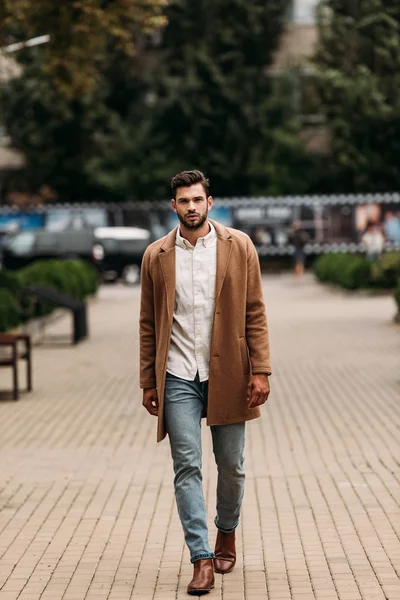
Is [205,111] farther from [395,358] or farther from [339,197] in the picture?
[395,358]

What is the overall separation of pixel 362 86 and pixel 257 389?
1817 inches

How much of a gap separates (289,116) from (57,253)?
12475 millimetres

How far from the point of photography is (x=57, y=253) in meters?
46.0

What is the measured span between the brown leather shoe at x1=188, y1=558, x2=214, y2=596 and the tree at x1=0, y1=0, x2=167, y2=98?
15.3 meters

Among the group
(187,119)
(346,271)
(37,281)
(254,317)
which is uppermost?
(254,317)

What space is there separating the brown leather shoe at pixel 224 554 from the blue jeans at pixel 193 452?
10.3 inches

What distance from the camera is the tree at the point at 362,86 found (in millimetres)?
51875

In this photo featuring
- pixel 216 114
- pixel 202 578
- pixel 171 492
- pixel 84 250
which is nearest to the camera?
pixel 202 578

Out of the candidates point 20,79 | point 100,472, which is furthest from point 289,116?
point 100,472

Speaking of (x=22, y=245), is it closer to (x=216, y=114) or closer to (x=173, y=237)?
(x=216, y=114)

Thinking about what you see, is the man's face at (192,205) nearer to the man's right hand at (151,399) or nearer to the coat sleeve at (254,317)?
the coat sleeve at (254,317)

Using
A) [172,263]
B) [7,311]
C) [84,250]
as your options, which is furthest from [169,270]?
[84,250]

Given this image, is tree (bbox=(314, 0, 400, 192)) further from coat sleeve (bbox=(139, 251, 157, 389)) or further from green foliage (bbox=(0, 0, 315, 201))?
coat sleeve (bbox=(139, 251, 157, 389))

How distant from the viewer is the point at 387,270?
33.1 m
